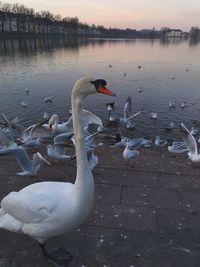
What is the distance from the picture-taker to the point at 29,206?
3.96 metres

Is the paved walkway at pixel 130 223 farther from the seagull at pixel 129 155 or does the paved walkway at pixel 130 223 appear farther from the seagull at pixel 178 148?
the seagull at pixel 178 148

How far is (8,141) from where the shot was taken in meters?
8.95

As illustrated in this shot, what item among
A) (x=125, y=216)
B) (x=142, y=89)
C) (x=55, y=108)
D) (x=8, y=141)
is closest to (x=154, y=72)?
(x=142, y=89)

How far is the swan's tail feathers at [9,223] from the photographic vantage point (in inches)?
164

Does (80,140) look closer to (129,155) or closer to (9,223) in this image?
(9,223)

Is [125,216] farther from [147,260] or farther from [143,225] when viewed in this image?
[147,260]

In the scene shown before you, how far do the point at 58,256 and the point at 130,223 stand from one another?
153 cm

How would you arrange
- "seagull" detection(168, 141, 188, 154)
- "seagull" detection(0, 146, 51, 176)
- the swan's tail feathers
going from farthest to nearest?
"seagull" detection(168, 141, 188, 154) < "seagull" detection(0, 146, 51, 176) < the swan's tail feathers

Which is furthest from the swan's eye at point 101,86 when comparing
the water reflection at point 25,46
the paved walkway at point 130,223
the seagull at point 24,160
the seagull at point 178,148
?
the water reflection at point 25,46

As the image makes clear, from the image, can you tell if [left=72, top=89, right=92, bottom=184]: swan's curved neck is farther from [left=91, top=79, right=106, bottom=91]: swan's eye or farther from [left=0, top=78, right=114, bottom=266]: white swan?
[left=91, top=79, right=106, bottom=91]: swan's eye

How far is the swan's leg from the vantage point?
417 centimetres

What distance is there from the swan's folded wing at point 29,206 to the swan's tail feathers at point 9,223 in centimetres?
9

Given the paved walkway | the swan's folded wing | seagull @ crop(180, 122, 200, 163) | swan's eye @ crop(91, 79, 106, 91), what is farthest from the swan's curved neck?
seagull @ crop(180, 122, 200, 163)

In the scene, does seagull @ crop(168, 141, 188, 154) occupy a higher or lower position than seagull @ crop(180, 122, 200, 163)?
lower
